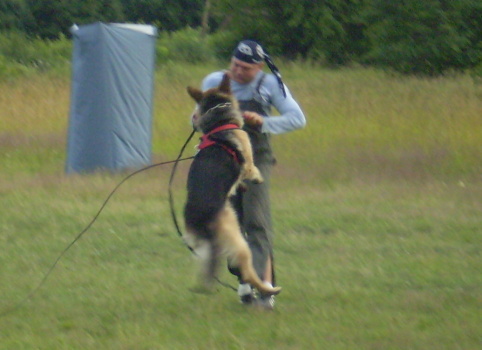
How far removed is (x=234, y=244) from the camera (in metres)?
5.11

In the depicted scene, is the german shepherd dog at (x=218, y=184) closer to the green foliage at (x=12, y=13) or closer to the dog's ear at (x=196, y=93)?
the dog's ear at (x=196, y=93)

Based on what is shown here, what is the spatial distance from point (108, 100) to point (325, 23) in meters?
25.3

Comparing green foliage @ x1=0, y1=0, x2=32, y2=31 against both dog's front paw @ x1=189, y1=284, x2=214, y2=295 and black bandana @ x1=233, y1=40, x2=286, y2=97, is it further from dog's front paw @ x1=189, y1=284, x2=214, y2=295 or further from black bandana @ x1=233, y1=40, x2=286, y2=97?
black bandana @ x1=233, y1=40, x2=286, y2=97

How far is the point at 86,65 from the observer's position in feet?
38.8

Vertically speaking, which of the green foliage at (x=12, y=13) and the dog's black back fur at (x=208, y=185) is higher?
the dog's black back fur at (x=208, y=185)

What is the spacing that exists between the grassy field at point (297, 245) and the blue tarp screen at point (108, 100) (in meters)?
0.44

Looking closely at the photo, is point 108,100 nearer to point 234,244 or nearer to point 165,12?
point 234,244

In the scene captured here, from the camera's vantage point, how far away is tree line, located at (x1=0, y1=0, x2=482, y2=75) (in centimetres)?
2852

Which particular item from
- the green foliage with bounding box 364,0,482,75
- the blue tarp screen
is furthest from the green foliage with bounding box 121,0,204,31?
the blue tarp screen

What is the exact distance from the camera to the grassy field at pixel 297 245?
17.0 feet

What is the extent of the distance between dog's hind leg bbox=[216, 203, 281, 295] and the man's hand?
530 millimetres

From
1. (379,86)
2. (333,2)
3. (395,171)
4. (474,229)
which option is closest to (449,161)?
(395,171)

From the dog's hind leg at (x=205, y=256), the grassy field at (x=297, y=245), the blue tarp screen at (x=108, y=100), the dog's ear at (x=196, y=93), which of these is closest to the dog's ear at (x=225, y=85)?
the dog's ear at (x=196, y=93)

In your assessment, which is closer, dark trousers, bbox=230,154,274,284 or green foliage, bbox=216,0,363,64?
dark trousers, bbox=230,154,274,284
